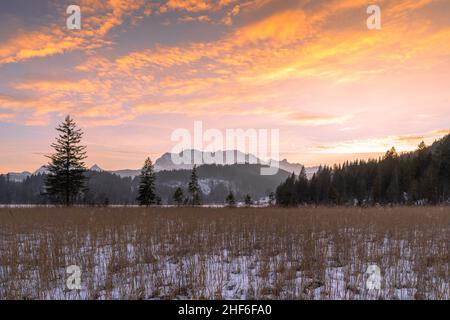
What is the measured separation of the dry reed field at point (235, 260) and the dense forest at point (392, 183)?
890 inches

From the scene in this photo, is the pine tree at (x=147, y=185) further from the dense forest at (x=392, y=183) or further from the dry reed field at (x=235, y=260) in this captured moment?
the dry reed field at (x=235, y=260)

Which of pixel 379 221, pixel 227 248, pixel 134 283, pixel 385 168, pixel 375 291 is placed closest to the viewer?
pixel 375 291

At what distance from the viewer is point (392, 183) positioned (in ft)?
191

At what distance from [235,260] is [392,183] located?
61.2 meters

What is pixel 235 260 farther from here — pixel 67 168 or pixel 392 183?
pixel 392 183

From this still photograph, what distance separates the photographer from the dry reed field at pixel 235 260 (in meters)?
4.86

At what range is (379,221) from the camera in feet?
32.2

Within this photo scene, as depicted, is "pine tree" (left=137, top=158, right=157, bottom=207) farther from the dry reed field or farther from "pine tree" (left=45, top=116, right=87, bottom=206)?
the dry reed field

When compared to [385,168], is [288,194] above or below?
below

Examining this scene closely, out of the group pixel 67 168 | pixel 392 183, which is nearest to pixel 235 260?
pixel 67 168

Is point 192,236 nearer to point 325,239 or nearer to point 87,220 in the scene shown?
point 325,239

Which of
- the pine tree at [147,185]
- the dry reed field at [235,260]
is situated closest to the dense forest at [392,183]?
the pine tree at [147,185]

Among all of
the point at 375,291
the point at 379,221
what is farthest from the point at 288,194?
the point at 375,291
